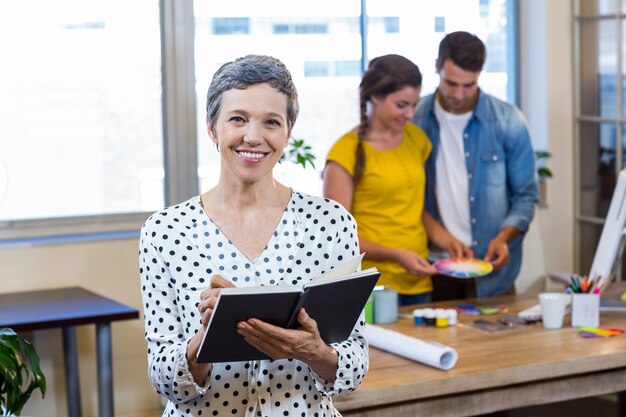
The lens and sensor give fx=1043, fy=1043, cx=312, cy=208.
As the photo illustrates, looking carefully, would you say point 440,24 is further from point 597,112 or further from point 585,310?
point 585,310

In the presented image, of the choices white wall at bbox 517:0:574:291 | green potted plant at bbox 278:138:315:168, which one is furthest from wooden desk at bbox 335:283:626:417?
white wall at bbox 517:0:574:291

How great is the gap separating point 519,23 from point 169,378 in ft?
12.0

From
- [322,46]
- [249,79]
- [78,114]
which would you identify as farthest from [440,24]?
[249,79]

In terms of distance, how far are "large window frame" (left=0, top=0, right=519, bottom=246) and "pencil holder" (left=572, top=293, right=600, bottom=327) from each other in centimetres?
182

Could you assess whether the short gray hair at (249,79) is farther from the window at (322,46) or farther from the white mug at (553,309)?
the window at (322,46)

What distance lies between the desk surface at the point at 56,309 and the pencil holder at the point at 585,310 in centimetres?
144

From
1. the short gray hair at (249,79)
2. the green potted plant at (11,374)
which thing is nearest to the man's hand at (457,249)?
the green potted plant at (11,374)

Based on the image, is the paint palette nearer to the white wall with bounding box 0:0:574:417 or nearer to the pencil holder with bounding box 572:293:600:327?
the pencil holder with bounding box 572:293:600:327

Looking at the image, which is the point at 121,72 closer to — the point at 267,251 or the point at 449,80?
the point at 449,80

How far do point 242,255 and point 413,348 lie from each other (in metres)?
0.99

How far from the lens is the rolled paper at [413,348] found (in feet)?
8.73

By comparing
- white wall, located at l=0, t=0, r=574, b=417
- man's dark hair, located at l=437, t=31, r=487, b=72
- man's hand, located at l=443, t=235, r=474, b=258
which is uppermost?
man's dark hair, located at l=437, t=31, r=487, b=72

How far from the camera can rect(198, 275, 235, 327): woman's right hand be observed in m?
1.73

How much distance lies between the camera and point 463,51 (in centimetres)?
354
